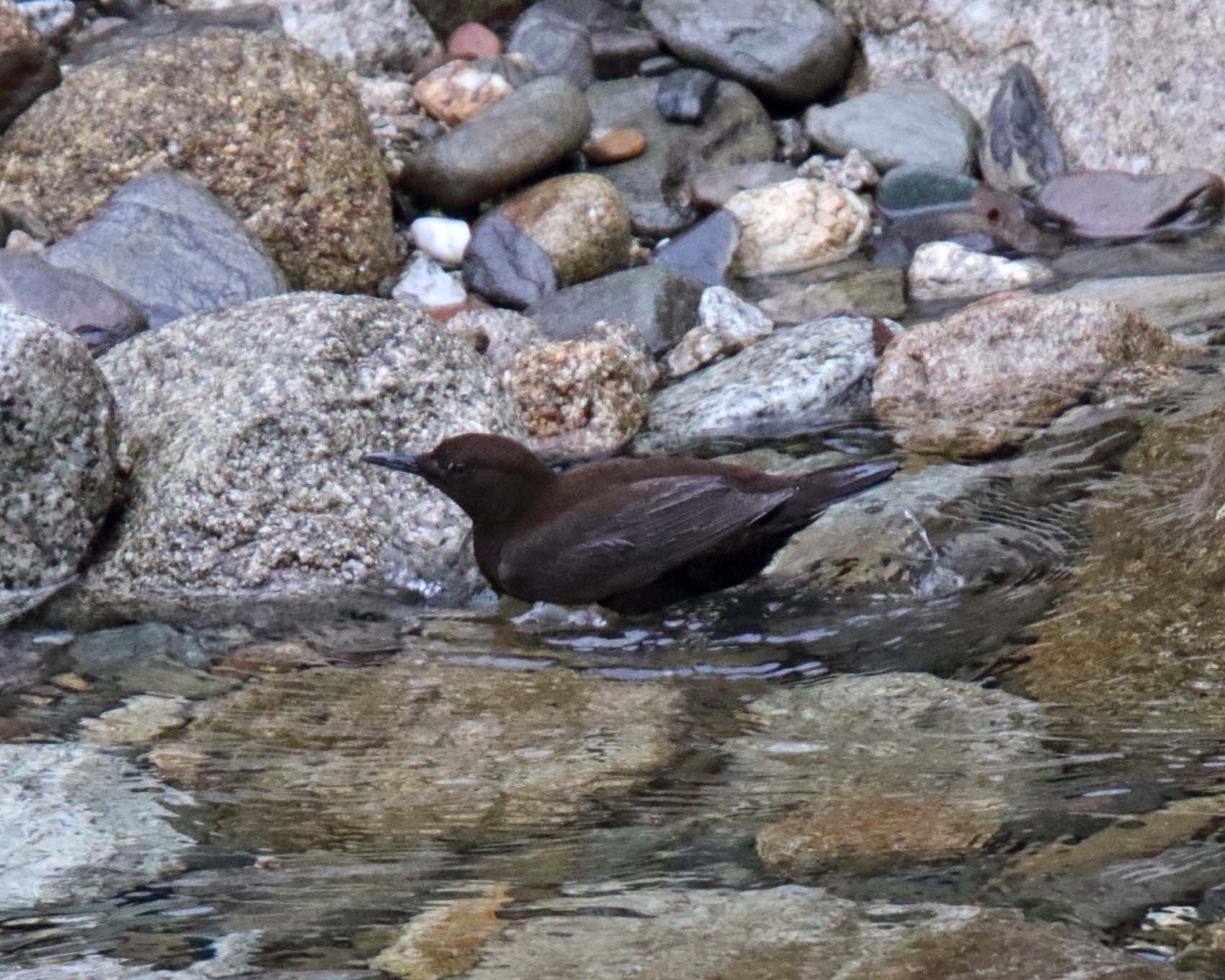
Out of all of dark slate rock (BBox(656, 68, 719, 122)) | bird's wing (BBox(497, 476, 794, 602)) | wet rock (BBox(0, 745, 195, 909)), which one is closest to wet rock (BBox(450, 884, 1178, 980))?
wet rock (BBox(0, 745, 195, 909))

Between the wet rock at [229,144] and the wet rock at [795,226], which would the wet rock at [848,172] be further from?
the wet rock at [229,144]

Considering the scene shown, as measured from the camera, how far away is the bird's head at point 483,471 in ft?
16.7

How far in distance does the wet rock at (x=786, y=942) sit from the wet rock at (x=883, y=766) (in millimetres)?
219

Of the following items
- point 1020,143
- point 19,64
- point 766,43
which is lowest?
point 1020,143

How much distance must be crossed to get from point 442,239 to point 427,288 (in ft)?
1.58

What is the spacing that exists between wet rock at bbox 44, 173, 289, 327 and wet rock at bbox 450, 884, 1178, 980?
215 inches

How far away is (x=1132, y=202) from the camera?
30.7 ft

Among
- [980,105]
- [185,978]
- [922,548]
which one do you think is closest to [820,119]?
[980,105]

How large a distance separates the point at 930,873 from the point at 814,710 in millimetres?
1249

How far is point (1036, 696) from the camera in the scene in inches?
144

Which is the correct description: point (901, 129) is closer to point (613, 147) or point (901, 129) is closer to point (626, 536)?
point (613, 147)

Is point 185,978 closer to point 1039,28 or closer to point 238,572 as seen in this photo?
point 238,572

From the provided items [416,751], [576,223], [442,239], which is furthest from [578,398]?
[416,751]

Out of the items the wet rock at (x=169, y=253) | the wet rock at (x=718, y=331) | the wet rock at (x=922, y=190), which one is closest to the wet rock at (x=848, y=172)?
the wet rock at (x=922, y=190)
